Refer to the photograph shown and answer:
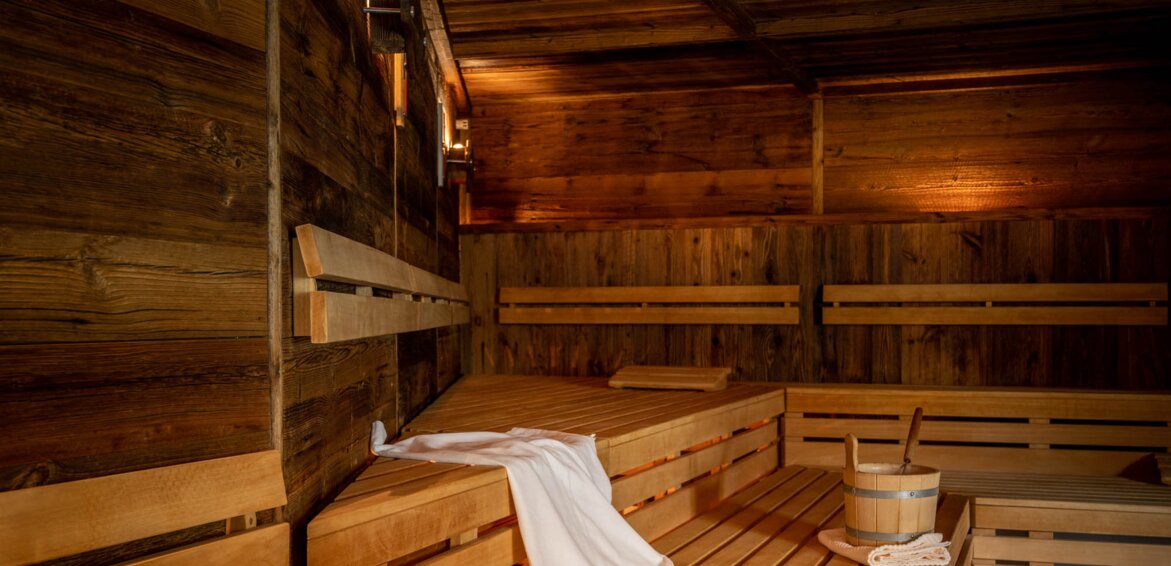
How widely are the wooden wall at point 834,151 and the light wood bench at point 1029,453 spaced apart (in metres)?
1.40

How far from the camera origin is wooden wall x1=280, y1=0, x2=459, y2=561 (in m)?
2.09

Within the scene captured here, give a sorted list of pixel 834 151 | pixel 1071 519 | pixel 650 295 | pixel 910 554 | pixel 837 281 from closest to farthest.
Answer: pixel 910 554 < pixel 1071 519 < pixel 837 281 < pixel 650 295 < pixel 834 151

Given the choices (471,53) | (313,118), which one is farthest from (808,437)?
(313,118)

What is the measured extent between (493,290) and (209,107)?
4408 mm

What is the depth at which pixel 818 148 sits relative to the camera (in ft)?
19.8

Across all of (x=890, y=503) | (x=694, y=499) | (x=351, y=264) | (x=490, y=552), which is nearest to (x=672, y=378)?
(x=694, y=499)

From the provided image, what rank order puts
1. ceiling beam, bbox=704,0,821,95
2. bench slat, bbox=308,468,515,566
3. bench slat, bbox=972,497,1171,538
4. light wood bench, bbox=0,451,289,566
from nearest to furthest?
1. light wood bench, bbox=0,451,289,566
2. bench slat, bbox=308,468,515,566
3. bench slat, bbox=972,497,1171,538
4. ceiling beam, bbox=704,0,821,95

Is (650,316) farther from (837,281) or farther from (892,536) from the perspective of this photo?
(892,536)

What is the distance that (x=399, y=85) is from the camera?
11.9ft

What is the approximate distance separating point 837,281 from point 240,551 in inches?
180

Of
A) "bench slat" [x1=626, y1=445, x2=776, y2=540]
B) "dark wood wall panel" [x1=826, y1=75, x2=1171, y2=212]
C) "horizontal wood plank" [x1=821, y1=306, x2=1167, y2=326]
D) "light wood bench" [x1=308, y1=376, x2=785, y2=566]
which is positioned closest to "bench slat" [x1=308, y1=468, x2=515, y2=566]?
"light wood bench" [x1=308, y1=376, x2=785, y2=566]

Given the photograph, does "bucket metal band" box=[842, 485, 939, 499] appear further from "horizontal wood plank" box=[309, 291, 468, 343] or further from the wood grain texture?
the wood grain texture

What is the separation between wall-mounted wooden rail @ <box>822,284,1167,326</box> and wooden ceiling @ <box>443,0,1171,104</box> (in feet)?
4.54

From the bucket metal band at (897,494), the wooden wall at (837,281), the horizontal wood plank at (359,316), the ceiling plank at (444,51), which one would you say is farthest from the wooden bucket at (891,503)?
the ceiling plank at (444,51)
